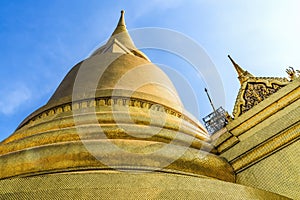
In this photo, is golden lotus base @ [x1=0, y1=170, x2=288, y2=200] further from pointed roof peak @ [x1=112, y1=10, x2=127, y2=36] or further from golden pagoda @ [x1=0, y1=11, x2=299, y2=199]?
pointed roof peak @ [x1=112, y1=10, x2=127, y2=36]

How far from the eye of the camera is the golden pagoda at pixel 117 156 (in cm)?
317

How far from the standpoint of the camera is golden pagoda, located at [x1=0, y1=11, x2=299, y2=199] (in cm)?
317

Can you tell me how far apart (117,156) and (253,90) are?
2.70m

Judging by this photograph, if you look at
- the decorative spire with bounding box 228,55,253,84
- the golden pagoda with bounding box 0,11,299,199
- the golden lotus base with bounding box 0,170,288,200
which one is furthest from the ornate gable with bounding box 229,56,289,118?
the golden lotus base with bounding box 0,170,288,200

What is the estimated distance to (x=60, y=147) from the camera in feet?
14.5

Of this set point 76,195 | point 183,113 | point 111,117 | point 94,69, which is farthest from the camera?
point 94,69

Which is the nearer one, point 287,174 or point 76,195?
point 76,195

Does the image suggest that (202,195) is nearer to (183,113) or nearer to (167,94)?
(183,113)

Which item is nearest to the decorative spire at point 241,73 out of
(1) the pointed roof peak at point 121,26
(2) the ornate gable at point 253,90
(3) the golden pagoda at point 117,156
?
(2) the ornate gable at point 253,90

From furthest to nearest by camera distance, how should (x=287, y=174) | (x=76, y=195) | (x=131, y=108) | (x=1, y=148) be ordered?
(x=131, y=108) → (x=1, y=148) → (x=287, y=174) → (x=76, y=195)

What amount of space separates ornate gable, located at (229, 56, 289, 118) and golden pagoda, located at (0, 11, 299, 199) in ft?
1.22

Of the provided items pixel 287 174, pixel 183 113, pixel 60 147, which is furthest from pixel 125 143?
pixel 183 113

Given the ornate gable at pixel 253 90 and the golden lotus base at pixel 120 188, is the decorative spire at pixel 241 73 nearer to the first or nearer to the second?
the ornate gable at pixel 253 90

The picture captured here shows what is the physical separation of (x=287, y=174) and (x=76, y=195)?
267 cm
